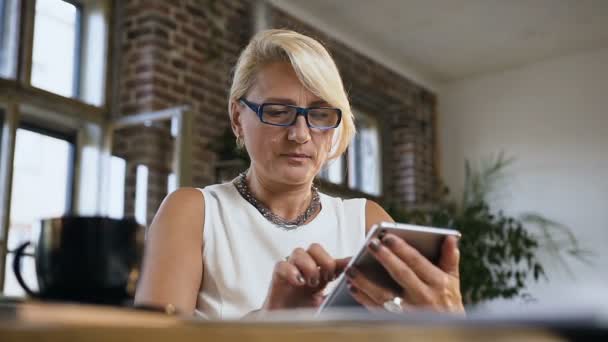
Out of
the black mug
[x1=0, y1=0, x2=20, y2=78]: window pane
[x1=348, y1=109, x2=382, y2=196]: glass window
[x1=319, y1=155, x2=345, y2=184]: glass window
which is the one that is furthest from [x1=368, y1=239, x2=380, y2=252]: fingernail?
[x1=348, y1=109, x2=382, y2=196]: glass window

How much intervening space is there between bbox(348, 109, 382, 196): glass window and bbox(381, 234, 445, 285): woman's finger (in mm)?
4962

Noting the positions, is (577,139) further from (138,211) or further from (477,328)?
(477,328)

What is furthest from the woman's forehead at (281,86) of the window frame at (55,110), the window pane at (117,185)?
the window pane at (117,185)

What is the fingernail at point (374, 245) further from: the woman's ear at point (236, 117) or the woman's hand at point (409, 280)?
the woman's ear at point (236, 117)

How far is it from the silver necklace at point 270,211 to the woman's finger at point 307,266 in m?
0.49

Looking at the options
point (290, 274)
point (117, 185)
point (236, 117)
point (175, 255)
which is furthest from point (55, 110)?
point (290, 274)

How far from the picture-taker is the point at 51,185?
11.6ft

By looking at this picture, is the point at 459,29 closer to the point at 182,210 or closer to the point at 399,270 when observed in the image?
the point at 182,210

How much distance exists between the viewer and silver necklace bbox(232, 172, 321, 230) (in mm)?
1341

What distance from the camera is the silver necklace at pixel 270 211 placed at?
52.8 inches

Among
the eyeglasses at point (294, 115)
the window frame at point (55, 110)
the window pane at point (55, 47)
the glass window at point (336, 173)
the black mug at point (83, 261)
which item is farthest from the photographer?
the glass window at point (336, 173)

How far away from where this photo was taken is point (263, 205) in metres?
1.36

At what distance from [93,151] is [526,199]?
378 cm

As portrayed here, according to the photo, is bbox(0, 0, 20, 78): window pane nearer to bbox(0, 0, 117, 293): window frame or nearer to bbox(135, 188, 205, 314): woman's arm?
bbox(0, 0, 117, 293): window frame
